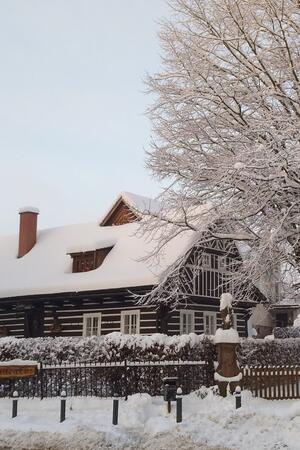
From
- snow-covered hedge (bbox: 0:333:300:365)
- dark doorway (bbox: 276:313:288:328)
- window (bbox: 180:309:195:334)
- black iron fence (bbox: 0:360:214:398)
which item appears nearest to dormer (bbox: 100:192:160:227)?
window (bbox: 180:309:195:334)

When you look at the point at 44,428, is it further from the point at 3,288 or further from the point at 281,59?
the point at 3,288

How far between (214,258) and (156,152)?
11168mm

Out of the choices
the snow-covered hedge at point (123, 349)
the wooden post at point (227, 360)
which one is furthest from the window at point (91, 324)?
the wooden post at point (227, 360)

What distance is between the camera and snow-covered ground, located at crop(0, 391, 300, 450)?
12508 mm

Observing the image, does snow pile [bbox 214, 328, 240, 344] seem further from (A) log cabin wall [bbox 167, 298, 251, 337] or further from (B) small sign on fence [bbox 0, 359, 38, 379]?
(A) log cabin wall [bbox 167, 298, 251, 337]

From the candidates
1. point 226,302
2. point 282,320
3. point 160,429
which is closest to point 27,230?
point 226,302

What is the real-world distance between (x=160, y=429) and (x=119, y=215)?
1971 centimetres

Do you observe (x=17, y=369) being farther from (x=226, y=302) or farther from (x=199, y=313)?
(x=199, y=313)

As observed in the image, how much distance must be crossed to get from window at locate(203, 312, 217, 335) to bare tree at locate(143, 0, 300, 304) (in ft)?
30.5

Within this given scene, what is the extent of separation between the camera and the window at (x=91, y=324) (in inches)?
1102

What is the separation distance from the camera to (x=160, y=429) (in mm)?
13453

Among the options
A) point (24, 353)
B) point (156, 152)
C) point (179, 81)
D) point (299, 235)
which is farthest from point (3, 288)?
point (299, 235)

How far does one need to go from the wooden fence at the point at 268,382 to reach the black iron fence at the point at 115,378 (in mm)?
2011

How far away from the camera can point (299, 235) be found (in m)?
16.8
